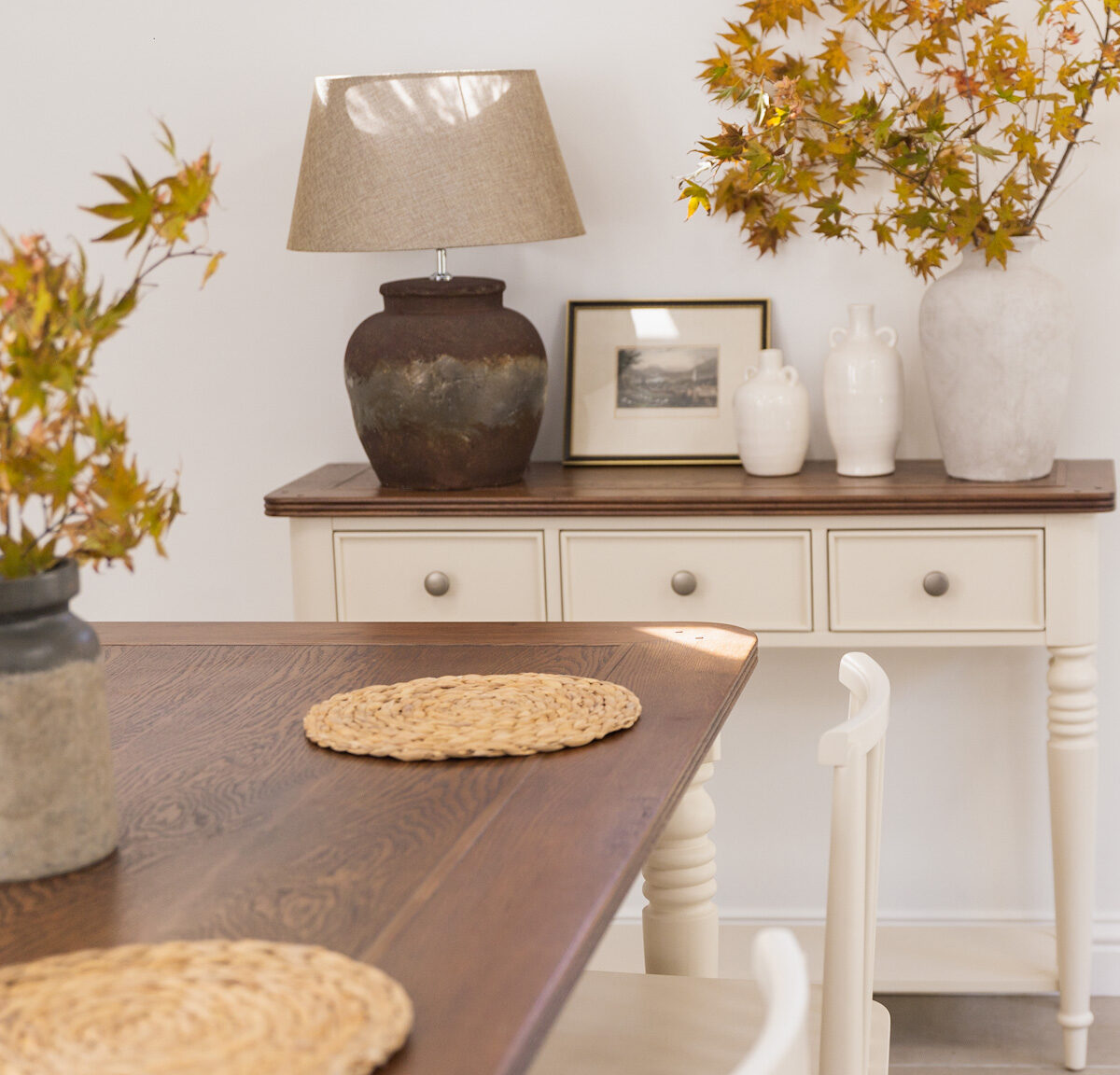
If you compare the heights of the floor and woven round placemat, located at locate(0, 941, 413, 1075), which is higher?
woven round placemat, located at locate(0, 941, 413, 1075)

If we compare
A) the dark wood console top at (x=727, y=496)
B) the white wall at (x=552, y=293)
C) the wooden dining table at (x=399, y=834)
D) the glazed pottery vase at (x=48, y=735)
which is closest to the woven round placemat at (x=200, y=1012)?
the wooden dining table at (x=399, y=834)

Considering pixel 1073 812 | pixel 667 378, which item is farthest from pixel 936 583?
pixel 667 378

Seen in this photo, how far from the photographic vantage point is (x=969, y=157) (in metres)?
2.32

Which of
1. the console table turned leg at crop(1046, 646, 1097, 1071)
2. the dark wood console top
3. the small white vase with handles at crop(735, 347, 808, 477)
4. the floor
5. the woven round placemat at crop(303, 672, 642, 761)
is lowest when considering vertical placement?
the floor

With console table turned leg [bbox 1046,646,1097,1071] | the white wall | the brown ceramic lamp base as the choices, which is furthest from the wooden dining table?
the white wall

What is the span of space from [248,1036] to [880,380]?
5.90 ft

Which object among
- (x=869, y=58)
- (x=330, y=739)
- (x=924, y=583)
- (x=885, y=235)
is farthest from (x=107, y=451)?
(x=869, y=58)

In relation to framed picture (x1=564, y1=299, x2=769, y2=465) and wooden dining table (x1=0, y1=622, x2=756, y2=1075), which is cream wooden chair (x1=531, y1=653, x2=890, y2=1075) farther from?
framed picture (x1=564, y1=299, x2=769, y2=465)

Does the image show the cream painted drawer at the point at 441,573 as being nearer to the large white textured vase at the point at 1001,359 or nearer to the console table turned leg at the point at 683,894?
the large white textured vase at the point at 1001,359

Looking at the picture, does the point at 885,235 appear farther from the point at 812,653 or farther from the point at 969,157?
the point at 812,653

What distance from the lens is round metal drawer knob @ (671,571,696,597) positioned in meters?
2.21

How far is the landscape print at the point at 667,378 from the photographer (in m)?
2.51

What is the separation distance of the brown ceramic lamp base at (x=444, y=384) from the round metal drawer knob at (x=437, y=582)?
A: 0.14m

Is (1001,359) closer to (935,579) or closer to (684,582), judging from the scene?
(935,579)
